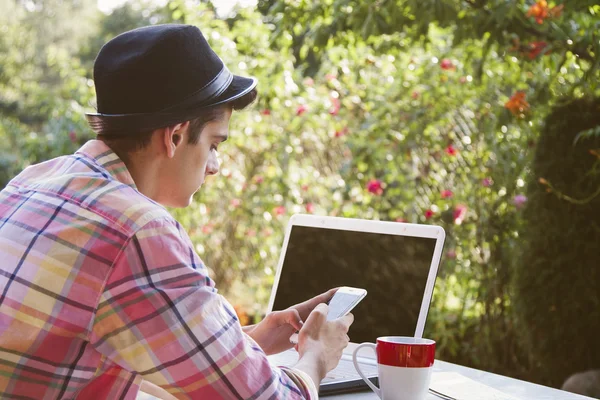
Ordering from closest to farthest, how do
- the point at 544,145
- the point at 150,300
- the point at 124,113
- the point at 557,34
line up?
the point at 150,300, the point at 124,113, the point at 557,34, the point at 544,145

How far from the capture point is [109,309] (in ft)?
3.63

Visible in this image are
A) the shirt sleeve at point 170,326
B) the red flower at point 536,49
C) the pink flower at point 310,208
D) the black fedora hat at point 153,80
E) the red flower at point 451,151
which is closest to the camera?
the shirt sleeve at point 170,326

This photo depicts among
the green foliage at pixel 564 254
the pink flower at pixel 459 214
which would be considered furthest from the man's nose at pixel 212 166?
the pink flower at pixel 459 214

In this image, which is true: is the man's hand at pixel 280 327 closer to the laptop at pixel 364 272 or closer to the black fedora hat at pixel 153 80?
the laptop at pixel 364 272

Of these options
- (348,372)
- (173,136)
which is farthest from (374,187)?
(173,136)

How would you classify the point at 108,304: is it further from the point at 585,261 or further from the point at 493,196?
the point at 493,196

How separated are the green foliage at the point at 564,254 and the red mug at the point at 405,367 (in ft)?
6.51

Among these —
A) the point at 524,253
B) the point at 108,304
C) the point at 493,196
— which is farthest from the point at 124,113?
the point at 493,196

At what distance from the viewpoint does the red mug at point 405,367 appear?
1.37 meters

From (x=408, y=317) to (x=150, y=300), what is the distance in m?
0.80

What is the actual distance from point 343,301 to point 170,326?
497 millimetres

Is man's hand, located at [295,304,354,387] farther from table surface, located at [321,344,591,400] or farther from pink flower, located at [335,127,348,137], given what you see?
pink flower, located at [335,127,348,137]

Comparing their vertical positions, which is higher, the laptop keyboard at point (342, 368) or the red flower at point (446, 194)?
the laptop keyboard at point (342, 368)

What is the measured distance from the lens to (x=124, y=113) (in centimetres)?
125
